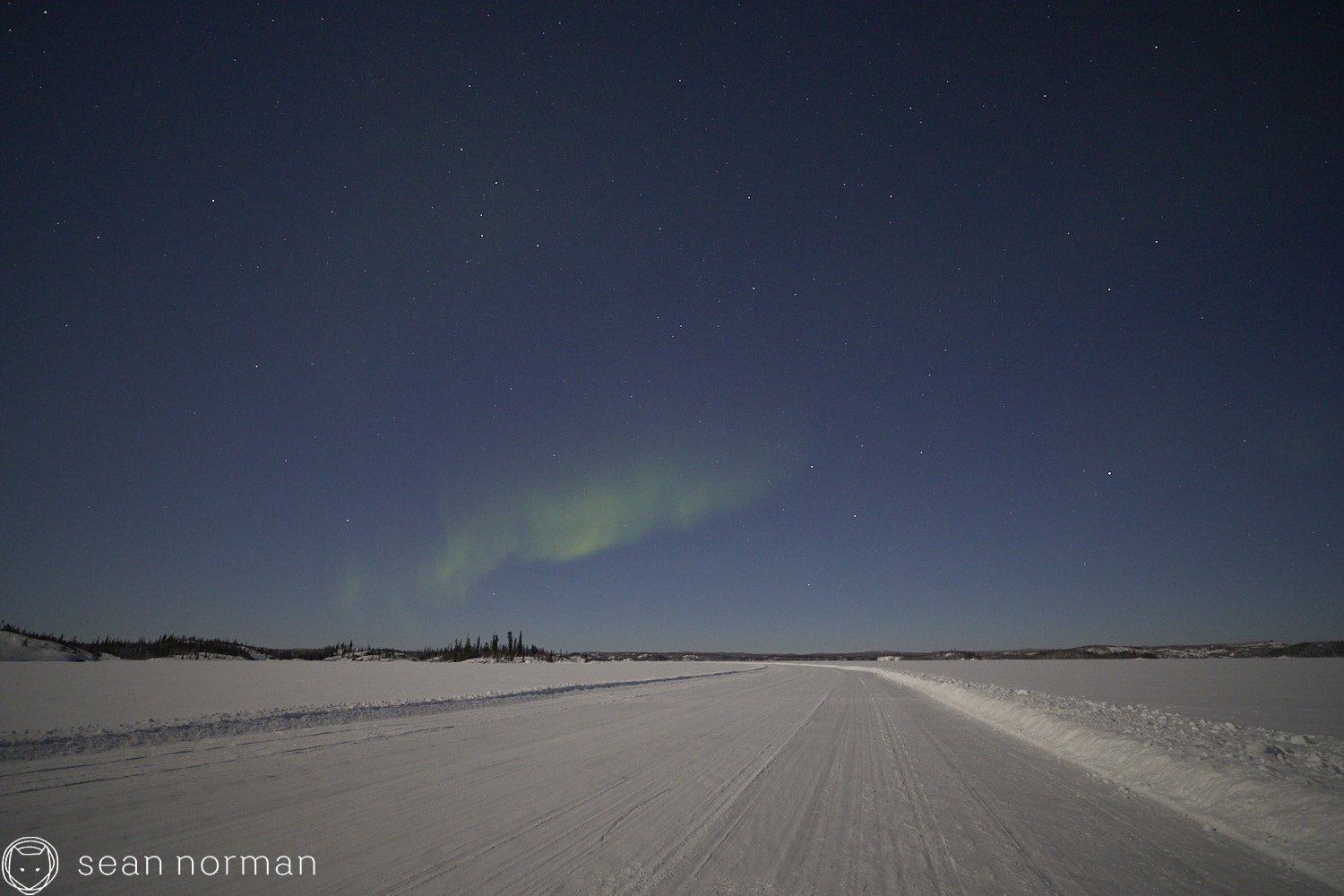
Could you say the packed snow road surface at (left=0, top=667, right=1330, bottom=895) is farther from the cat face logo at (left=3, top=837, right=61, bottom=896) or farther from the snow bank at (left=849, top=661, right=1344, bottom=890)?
the snow bank at (left=849, top=661, right=1344, bottom=890)

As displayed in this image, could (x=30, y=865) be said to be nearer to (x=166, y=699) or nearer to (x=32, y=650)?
(x=166, y=699)

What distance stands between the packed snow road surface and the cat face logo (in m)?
0.11

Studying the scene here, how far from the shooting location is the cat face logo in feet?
12.1

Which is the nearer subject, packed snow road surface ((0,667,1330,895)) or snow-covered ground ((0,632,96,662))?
packed snow road surface ((0,667,1330,895))

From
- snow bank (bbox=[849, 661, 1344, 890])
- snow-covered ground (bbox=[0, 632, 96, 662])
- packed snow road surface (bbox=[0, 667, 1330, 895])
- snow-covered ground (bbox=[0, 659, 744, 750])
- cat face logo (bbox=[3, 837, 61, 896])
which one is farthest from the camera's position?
snow-covered ground (bbox=[0, 632, 96, 662])

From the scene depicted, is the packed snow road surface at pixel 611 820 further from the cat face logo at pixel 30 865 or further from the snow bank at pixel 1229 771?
the snow bank at pixel 1229 771

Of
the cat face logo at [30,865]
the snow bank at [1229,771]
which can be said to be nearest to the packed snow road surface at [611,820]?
the cat face logo at [30,865]

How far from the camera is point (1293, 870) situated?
13.6 ft

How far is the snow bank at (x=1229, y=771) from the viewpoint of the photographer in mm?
4742

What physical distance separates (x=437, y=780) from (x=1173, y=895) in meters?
6.63

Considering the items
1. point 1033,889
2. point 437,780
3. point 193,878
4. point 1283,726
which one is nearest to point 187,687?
point 437,780

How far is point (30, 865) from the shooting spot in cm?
398

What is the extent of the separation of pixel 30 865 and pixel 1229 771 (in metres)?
10.5

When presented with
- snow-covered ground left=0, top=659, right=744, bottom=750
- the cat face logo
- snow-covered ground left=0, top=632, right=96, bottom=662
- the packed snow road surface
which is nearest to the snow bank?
the packed snow road surface
